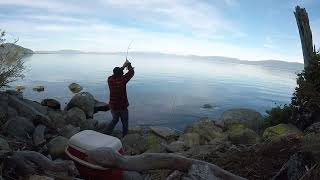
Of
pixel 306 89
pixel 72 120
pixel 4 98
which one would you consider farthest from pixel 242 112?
pixel 4 98

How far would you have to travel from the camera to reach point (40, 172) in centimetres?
684

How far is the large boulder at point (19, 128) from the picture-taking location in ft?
39.0

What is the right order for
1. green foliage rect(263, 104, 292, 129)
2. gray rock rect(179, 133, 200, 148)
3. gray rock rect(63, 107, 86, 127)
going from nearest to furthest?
green foliage rect(263, 104, 292, 129) → gray rock rect(179, 133, 200, 148) → gray rock rect(63, 107, 86, 127)

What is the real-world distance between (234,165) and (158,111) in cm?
2189

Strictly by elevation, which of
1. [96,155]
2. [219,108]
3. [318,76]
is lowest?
[219,108]

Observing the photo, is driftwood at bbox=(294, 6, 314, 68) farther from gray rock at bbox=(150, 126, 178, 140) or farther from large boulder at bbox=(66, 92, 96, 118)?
large boulder at bbox=(66, 92, 96, 118)

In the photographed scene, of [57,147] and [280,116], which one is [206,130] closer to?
[280,116]

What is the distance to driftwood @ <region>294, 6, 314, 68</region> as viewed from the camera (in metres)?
15.4

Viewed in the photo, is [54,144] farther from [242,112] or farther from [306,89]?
[242,112]

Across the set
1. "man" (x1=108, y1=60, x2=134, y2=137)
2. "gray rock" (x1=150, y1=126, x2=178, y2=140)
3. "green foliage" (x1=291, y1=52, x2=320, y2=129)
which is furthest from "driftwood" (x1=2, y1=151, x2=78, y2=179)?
"gray rock" (x1=150, y1=126, x2=178, y2=140)

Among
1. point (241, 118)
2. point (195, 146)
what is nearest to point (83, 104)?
point (241, 118)

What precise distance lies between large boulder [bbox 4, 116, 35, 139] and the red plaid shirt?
110 inches

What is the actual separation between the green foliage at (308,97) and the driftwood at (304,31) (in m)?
0.97

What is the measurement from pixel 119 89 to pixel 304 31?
24.9ft
